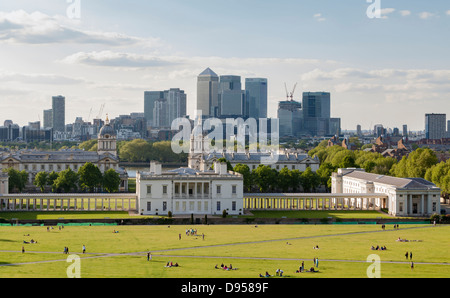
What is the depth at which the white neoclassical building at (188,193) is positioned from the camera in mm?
92000

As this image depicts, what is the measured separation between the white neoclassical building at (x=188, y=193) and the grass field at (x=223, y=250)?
12.2 metres

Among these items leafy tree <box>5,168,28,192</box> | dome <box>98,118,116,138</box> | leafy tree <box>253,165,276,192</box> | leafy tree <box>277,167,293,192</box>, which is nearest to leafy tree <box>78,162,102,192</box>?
leafy tree <box>5,168,28,192</box>

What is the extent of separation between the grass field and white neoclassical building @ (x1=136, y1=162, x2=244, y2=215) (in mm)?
12217

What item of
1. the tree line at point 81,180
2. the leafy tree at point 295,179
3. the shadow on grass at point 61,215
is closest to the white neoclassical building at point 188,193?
the shadow on grass at point 61,215

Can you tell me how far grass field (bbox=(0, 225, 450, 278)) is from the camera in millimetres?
50438

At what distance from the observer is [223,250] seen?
60750 millimetres

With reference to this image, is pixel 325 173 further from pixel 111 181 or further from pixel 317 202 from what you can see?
pixel 111 181

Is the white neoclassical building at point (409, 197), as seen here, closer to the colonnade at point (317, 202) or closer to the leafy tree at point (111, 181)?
the colonnade at point (317, 202)

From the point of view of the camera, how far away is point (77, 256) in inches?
2223

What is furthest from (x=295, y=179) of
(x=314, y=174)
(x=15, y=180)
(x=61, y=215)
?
(x=15, y=180)

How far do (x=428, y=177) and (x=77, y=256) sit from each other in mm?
74908

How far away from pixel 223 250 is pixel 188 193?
3267 centimetres

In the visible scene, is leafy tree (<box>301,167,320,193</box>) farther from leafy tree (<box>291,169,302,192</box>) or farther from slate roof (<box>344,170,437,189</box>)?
slate roof (<box>344,170,437,189</box>)
